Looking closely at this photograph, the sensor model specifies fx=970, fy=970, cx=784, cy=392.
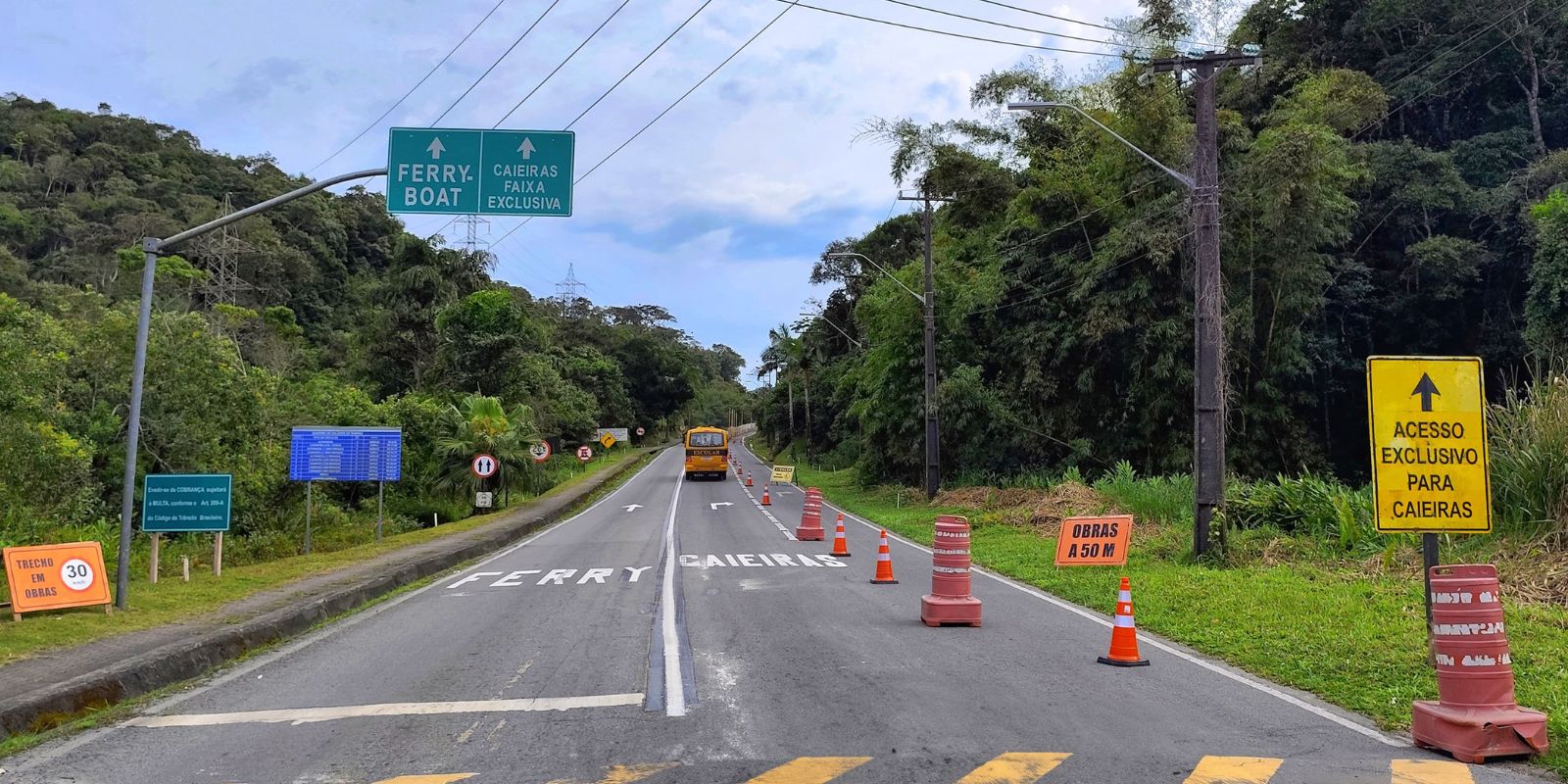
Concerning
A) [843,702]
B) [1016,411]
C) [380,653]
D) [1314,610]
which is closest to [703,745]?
[843,702]

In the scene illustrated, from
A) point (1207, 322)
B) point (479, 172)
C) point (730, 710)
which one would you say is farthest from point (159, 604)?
point (1207, 322)

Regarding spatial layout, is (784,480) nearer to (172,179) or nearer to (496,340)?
(496,340)

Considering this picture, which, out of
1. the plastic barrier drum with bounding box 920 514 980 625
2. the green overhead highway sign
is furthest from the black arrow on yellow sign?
the green overhead highway sign

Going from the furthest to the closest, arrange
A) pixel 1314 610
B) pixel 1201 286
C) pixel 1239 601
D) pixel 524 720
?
1. pixel 1201 286
2. pixel 1239 601
3. pixel 1314 610
4. pixel 524 720

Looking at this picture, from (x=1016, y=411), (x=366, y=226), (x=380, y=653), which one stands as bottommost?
(x=380, y=653)

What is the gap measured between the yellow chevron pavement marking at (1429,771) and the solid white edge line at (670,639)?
13.9 ft

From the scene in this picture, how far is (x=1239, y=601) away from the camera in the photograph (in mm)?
11133

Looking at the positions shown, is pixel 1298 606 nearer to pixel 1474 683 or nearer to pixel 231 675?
pixel 1474 683

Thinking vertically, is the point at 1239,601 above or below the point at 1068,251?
below

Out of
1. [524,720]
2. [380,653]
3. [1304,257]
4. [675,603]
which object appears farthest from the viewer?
[1304,257]

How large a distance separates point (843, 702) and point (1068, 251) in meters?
26.8

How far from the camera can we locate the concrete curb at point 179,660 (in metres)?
6.93

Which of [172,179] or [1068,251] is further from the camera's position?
[172,179]

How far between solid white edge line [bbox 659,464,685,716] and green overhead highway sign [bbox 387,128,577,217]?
520 cm
